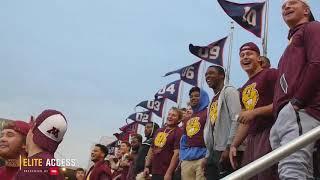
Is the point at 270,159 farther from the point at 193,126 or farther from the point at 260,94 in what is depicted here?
the point at 193,126

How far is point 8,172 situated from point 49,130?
687mm

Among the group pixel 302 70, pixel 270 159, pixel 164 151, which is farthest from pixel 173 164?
pixel 270 159

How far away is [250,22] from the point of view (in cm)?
873

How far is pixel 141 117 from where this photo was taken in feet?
61.3

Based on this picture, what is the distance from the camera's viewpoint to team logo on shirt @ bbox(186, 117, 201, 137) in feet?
18.9

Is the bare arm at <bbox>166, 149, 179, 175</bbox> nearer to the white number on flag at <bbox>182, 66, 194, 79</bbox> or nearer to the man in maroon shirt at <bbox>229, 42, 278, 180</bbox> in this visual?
the man in maroon shirt at <bbox>229, 42, 278, 180</bbox>

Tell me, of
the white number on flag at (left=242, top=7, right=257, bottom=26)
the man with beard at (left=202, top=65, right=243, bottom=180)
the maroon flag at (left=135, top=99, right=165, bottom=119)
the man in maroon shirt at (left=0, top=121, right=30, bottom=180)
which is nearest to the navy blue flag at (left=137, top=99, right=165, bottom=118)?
the maroon flag at (left=135, top=99, right=165, bottom=119)

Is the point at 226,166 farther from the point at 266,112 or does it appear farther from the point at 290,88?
the point at 290,88

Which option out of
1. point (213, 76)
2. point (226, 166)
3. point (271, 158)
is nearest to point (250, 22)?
point (213, 76)

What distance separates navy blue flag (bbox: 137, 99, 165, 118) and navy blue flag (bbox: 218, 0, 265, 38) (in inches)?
320

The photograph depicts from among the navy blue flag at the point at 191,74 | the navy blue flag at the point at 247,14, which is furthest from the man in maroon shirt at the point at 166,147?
the navy blue flag at the point at 191,74

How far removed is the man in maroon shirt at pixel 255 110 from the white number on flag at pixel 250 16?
165 inches

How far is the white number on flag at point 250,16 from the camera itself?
28.4ft

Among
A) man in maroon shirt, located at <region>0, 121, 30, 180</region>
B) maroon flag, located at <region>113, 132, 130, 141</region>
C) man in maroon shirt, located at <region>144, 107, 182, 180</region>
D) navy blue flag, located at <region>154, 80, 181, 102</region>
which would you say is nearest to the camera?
man in maroon shirt, located at <region>0, 121, 30, 180</region>
